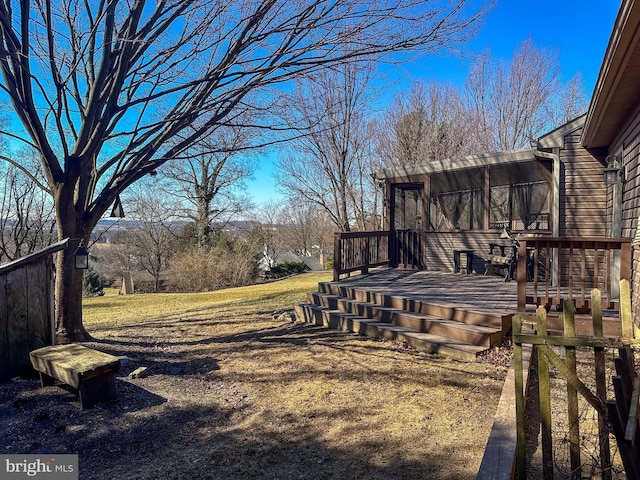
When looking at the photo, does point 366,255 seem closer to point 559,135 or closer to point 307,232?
point 559,135

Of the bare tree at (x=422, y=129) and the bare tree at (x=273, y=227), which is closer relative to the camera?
the bare tree at (x=422, y=129)

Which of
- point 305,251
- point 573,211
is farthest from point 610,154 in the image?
point 305,251

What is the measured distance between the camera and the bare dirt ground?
8.51 ft

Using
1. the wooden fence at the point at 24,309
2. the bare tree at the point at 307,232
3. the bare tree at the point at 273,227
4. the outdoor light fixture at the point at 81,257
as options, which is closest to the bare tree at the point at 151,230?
the bare tree at the point at 273,227

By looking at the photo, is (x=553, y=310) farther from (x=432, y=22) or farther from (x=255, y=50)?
(x=255, y=50)

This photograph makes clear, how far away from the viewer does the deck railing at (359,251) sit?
317 inches

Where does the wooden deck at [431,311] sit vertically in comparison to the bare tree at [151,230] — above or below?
below

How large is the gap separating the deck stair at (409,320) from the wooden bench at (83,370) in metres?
3.26

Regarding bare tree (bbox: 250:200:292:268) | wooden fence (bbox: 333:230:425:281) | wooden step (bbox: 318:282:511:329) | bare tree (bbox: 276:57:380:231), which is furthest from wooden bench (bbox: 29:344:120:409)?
bare tree (bbox: 250:200:292:268)

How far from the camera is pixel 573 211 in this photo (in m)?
7.04

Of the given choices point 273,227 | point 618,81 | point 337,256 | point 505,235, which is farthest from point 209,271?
point 618,81

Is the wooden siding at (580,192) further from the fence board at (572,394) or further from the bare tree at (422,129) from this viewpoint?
the bare tree at (422,129)

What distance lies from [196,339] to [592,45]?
14.3 m

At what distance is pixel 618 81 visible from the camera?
3.88 meters
